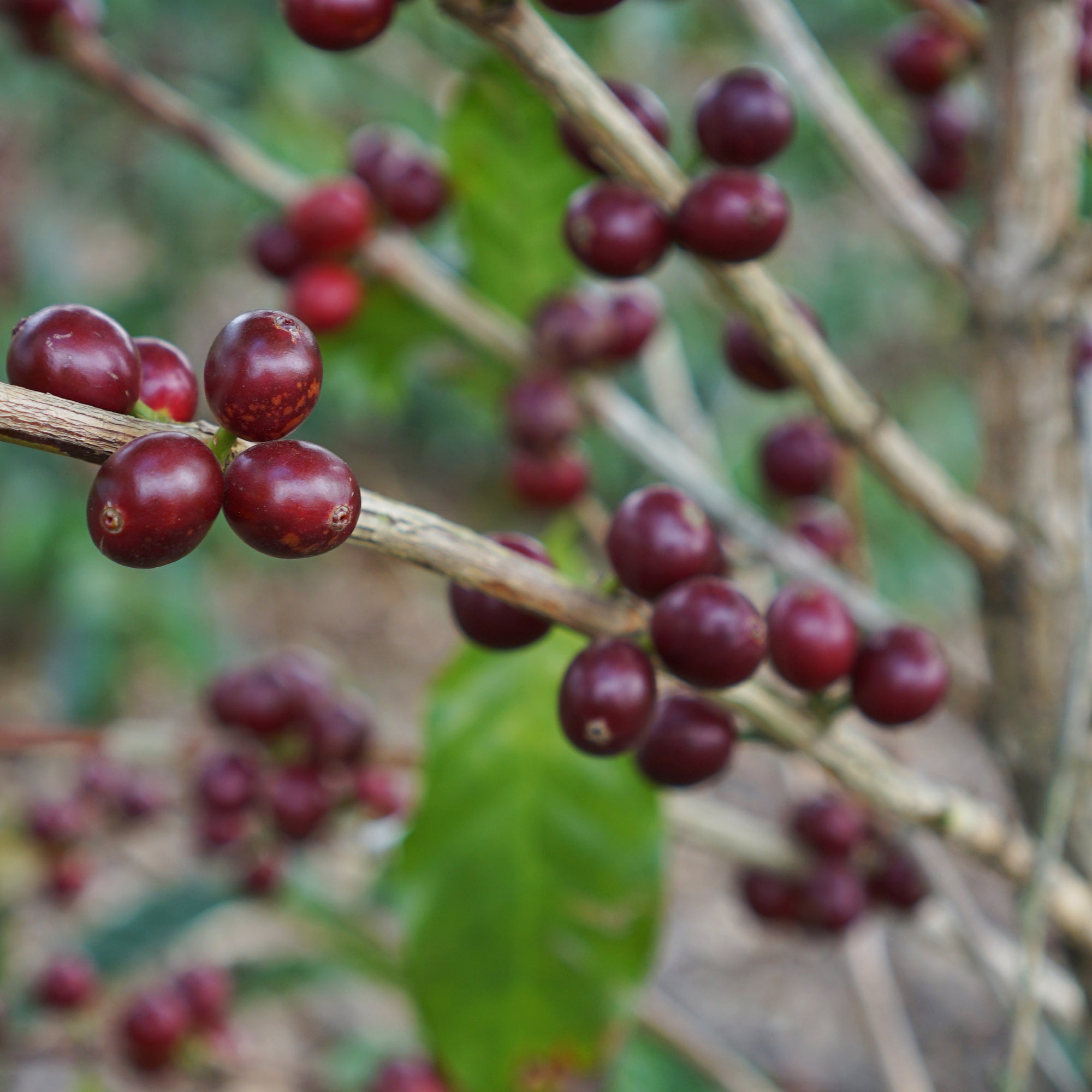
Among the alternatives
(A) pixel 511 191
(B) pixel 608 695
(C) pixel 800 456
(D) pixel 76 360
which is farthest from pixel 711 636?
(A) pixel 511 191

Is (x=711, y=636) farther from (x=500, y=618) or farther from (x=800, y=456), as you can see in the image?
(x=800, y=456)

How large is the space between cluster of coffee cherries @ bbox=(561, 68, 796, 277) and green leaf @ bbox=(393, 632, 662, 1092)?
367 millimetres

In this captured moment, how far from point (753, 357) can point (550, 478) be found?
13.9 inches

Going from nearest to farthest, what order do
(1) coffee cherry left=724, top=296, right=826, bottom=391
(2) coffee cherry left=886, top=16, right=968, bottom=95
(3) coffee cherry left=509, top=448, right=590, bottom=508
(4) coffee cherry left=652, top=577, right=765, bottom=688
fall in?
(4) coffee cherry left=652, top=577, right=765, bottom=688, (1) coffee cherry left=724, top=296, right=826, bottom=391, (2) coffee cherry left=886, top=16, right=968, bottom=95, (3) coffee cherry left=509, top=448, right=590, bottom=508

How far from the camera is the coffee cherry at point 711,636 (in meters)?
0.48

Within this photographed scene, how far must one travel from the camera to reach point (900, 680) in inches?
23.5

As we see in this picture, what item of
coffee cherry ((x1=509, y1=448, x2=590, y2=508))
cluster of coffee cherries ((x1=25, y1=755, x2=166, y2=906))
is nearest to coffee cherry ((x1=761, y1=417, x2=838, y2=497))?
coffee cherry ((x1=509, y1=448, x2=590, y2=508))

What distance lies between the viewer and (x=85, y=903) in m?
2.35

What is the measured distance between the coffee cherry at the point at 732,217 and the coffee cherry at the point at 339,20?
19cm

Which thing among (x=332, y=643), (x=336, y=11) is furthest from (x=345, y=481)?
(x=332, y=643)

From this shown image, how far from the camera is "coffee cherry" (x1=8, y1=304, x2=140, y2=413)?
40cm

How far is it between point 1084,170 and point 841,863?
776 mm

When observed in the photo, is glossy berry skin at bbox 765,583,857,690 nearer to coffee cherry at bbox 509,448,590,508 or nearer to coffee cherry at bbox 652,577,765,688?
coffee cherry at bbox 652,577,765,688

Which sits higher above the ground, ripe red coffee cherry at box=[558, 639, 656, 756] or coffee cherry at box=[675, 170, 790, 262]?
coffee cherry at box=[675, 170, 790, 262]
